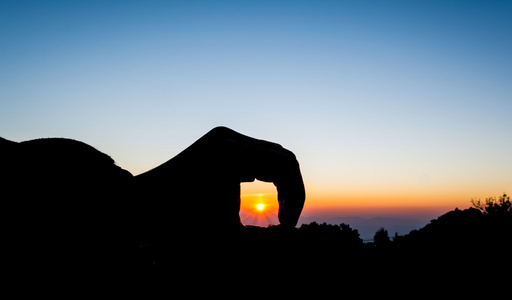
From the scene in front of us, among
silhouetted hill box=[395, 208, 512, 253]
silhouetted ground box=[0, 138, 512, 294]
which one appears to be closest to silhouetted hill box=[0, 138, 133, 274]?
silhouetted ground box=[0, 138, 512, 294]

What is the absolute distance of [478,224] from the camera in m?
4.40

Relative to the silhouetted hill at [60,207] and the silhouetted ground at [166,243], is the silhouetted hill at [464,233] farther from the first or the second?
the silhouetted hill at [60,207]

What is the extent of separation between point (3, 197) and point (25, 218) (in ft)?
0.88

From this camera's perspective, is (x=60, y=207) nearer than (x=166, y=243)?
Yes

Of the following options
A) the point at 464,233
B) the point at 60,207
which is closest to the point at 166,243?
the point at 60,207

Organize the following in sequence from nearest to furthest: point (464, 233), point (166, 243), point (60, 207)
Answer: point (60, 207) → point (464, 233) → point (166, 243)

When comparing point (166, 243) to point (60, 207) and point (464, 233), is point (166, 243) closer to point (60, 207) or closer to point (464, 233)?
point (60, 207)

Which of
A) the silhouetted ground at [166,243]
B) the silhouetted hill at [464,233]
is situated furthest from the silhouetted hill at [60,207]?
the silhouetted hill at [464,233]

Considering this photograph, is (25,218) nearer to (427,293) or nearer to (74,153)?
(74,153)

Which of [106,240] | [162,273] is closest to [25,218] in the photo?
[106,240]

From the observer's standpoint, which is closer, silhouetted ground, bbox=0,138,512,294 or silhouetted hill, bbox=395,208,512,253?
silhouetted ground, bbox=0,138,512,294

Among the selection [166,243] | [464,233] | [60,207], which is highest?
[60,207]

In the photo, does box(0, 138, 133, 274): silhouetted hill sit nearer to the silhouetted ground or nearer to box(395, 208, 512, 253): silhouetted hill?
the silhouetted ground

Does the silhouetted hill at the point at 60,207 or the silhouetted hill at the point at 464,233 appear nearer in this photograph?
the silhouetted hill at the point at 60,207
